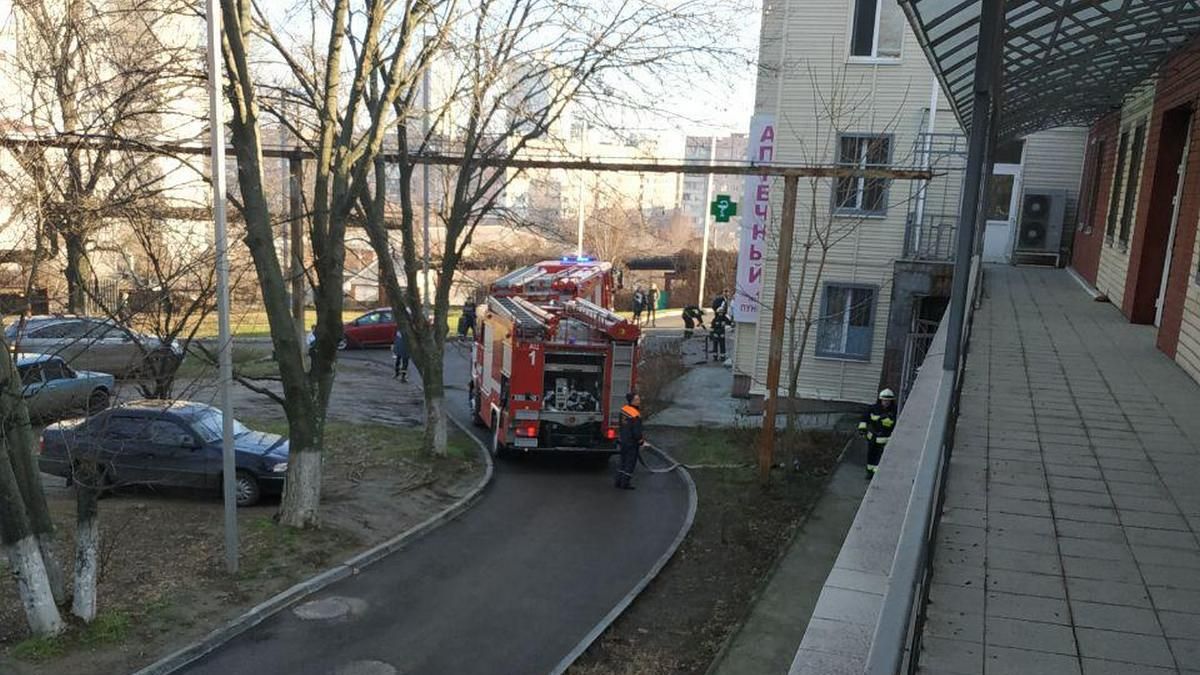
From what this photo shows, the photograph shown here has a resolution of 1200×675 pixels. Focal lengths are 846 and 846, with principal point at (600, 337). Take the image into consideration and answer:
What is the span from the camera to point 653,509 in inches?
551

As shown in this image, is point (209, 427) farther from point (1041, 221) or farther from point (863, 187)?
point (1041, 221)

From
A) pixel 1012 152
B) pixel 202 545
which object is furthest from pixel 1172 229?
pixel 202 545

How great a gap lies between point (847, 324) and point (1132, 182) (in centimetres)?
802

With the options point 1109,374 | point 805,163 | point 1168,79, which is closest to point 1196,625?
point 1109,374

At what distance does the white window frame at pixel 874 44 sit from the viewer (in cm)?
2000

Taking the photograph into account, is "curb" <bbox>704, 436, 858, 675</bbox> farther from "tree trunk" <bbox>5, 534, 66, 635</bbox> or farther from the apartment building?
the apartment building

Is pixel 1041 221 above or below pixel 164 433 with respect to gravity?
above

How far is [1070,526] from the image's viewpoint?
4977 mm

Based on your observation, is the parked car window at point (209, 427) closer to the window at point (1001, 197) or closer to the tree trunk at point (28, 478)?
the tree trunk at point (28, 478)

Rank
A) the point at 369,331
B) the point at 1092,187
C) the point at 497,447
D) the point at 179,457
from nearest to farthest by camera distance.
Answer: the point at 179,457, the point at 497,447, the point at 1092,187, the point at 369,331

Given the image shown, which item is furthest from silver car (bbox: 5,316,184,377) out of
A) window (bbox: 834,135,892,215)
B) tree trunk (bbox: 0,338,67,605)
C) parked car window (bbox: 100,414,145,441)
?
window (bbox: 834,135,892,215)

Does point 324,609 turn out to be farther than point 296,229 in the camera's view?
No

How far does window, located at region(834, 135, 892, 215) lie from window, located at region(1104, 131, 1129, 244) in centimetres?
506

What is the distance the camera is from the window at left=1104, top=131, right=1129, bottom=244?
15398 millimetres
